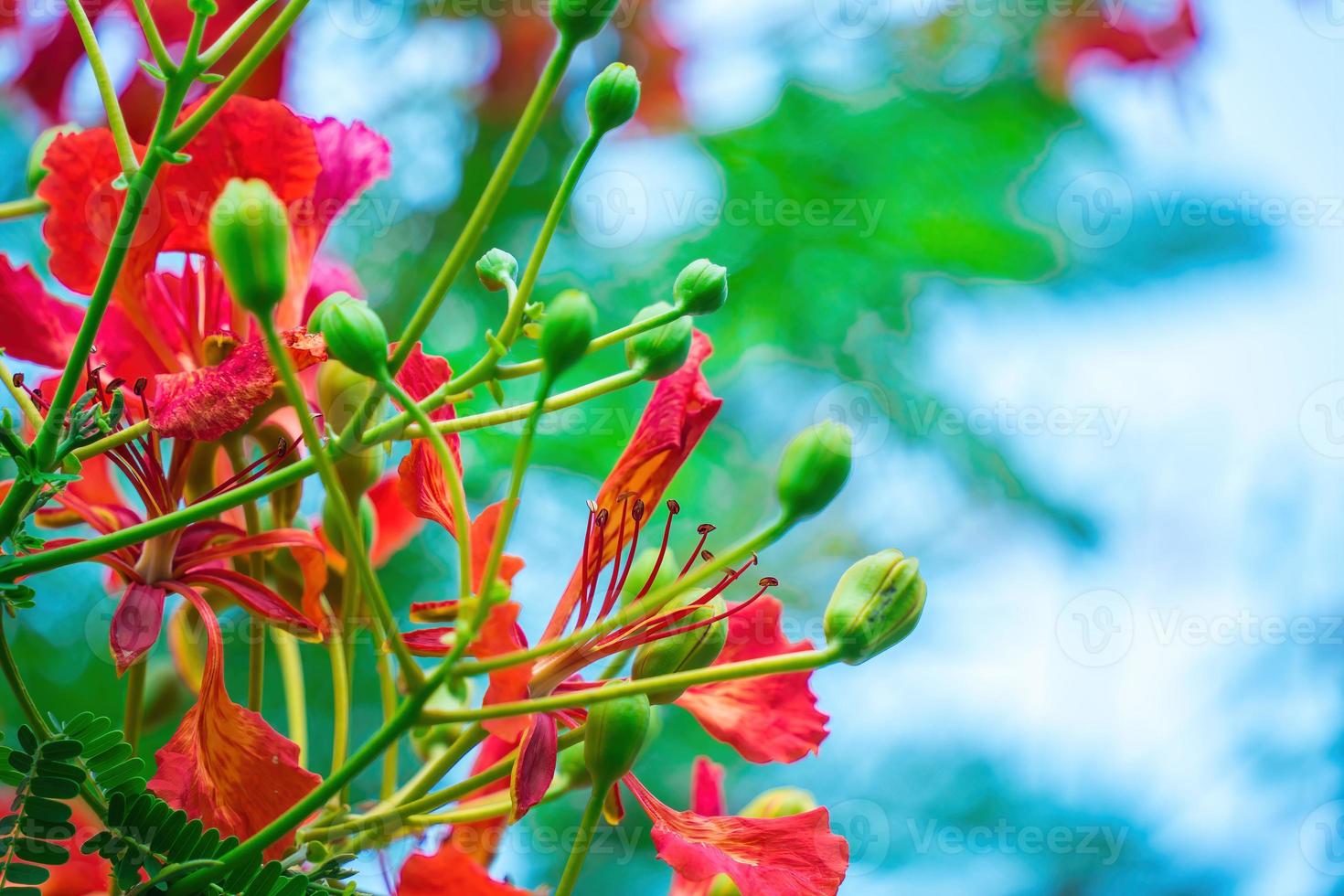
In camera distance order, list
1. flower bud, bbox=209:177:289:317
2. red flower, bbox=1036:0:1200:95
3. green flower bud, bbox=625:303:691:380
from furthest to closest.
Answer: red flower, bbox=1036:0:1200:95 < green flower bud, bbox=625:303:691:380 < flower bud, bbox=209:177:289:317

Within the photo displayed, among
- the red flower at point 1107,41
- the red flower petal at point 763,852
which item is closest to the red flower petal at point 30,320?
the red flower petal at point 763,852

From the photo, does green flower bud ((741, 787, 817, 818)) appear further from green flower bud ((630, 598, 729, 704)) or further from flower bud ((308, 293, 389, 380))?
flower bud ((308, 293, 389, 380))

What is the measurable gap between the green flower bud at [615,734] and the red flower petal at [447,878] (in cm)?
6

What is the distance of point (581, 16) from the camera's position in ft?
1.35

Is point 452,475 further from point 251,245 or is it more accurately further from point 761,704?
point 761,704

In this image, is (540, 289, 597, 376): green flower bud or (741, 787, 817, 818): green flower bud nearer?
(540, 289, 597, 376): green flower bud

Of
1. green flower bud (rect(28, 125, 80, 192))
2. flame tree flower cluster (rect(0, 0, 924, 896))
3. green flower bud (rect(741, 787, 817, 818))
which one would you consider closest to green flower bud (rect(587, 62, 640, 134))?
flame tree flower cluster (rect(0, 0, 924, 896))

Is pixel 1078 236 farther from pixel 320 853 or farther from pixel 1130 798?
pixel 320 853

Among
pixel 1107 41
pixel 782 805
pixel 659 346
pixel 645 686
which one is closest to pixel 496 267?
pixel 659 346

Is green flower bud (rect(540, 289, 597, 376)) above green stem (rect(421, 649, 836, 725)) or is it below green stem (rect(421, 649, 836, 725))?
above

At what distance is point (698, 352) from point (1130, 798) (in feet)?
4.52

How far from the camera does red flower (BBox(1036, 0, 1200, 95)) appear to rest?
1.74 m

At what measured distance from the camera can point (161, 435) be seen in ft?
1.44

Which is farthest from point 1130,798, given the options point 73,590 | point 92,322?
point 92,322
